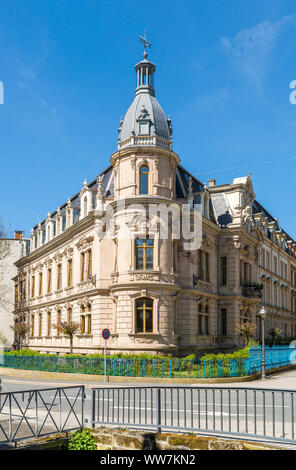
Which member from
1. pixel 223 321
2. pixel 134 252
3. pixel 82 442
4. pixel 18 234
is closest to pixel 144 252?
pixel 134 252

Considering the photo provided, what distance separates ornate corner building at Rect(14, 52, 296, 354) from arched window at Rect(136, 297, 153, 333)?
6 centimetres

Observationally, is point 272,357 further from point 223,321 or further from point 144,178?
point 144,178

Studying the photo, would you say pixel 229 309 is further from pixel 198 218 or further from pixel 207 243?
pixel 198 218

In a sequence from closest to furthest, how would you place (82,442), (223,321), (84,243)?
(82,442) → (84,243) → (223,321)

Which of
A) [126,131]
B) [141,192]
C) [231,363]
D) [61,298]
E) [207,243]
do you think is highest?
[126,131]

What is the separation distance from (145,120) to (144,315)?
498 inches

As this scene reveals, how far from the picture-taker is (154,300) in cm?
3011

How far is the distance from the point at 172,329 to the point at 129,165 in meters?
10.8

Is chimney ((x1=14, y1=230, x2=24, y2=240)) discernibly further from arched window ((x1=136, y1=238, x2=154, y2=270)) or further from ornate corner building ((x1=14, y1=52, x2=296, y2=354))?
arched window ((x1=136, y1=238, x2=154, y2=270))

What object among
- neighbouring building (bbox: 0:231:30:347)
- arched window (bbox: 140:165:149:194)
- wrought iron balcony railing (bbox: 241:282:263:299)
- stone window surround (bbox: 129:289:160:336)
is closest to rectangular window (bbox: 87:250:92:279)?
stone window surround (bbox: 129:289:160:336)

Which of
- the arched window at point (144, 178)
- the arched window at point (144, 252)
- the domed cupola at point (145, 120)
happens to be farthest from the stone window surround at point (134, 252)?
the domed cupola at point (145, 120)

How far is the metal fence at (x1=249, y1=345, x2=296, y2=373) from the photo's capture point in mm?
28019

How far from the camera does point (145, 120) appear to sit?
106ft

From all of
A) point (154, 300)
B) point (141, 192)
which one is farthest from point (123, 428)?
point (141, 192)
